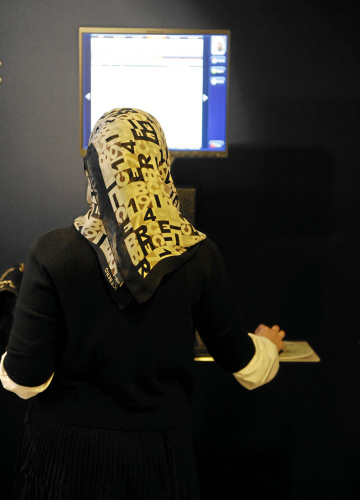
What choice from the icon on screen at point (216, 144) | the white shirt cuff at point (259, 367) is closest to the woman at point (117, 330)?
the white shirt cuff at point (259, 367)

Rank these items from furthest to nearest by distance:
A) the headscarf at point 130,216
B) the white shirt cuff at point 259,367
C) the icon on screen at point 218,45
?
the icon on screen at point 218,45, the white shirt cuff at point 259,367, the headscarf at point 130,216

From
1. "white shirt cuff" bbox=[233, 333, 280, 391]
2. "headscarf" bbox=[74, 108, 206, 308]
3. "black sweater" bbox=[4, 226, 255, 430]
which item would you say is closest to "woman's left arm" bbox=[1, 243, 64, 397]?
"black sweater" bbox=[4, 226, 255, 430]

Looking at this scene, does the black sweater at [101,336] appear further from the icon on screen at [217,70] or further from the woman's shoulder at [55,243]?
the icon on screen at [217,70]

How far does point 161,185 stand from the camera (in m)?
1.09

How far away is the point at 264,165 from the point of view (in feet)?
6.71

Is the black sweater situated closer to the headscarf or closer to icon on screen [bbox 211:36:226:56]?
the headscarf

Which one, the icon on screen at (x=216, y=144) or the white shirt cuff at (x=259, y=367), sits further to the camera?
the icon on screen at (x=216, y=144)

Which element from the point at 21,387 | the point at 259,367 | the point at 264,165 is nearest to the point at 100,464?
the point at 21,387

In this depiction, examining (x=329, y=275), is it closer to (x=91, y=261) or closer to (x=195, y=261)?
(x=195, y=261)

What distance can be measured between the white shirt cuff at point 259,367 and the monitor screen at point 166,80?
27.4 inches

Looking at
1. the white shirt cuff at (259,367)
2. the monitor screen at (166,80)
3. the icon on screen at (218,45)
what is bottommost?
the white shirt cuff at (259,367)

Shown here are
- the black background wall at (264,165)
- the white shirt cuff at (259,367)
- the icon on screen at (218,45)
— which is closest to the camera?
the white shirt cuff at (259,367)

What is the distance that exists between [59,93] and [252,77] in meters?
0.72

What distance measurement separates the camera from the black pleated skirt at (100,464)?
1096 mm
